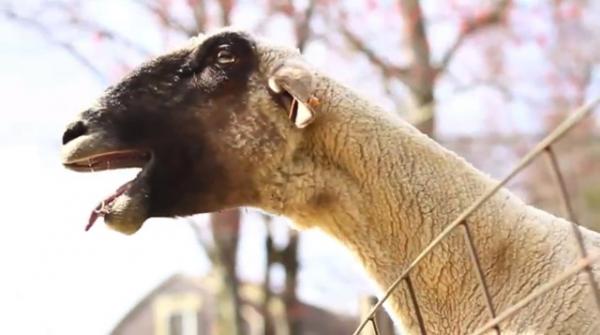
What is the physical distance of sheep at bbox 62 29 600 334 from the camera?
361 cm

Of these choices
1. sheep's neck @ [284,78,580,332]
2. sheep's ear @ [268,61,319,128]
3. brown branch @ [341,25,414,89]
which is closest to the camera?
sheep's neck @ [284,78,580,332]

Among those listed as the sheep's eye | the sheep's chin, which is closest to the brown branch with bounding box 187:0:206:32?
the sheep's eye

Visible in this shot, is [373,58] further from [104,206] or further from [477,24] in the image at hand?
[104,206]

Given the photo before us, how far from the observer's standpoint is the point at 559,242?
3.53 metres

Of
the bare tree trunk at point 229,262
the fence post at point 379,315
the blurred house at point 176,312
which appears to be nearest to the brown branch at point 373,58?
the bare tree trunk at point 229,262

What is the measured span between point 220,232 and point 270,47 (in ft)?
34.6

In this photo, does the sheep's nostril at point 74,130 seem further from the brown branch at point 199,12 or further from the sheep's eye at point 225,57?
the brown branch at point 199,12

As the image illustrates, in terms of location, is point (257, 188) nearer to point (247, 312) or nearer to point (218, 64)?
point (218, 64)

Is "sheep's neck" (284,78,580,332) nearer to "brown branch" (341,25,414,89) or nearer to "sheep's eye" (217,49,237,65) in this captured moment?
"sheep's eye" (217,49,237,65)

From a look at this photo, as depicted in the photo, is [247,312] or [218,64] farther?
[247,312]

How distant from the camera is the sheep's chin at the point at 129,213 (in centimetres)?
375

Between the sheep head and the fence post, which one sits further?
the fence post

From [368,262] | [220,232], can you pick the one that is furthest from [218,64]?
[220,232]

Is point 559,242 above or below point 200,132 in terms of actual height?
below
